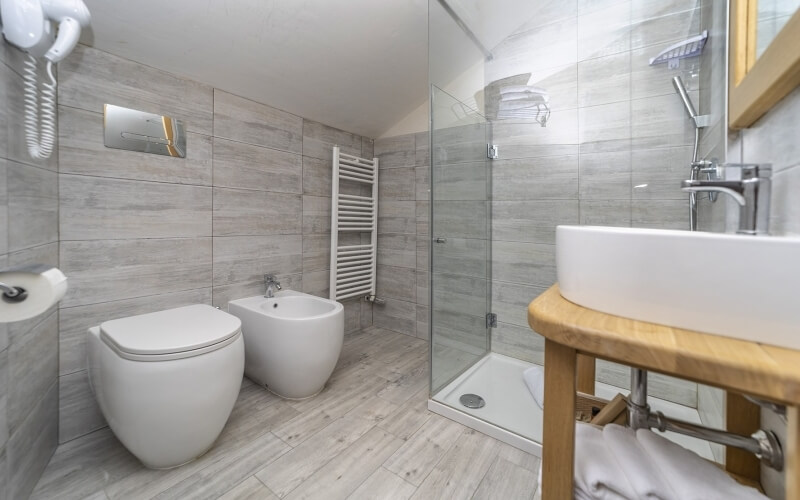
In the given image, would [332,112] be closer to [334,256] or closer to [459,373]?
[334,256]

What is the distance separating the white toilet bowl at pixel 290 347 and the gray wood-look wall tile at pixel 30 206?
0.84 meters

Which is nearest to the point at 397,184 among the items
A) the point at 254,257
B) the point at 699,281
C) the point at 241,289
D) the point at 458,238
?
the point at 458,238

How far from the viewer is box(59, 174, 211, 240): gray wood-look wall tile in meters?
1.33

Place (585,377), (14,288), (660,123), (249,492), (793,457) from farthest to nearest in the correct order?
(660,123) < (249,492) < (585,377) < (14,288) < (793,457)

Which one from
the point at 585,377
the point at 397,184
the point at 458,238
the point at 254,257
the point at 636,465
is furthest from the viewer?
the point at 397,184

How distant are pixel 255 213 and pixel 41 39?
1.11m

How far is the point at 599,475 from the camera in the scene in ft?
1.74

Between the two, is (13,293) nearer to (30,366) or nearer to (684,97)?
(30,366)

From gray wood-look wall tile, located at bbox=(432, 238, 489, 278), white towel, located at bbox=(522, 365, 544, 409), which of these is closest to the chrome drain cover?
white towel, located at bbox=(522, 365, 544, 409)

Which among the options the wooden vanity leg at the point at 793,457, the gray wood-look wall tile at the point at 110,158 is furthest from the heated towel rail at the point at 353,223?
the wooden vanity leg at the point at 793,457

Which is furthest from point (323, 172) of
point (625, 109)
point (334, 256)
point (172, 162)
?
point (625, 109)

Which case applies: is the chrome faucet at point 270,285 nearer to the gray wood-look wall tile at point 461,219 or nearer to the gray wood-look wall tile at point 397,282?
the gray wood-look wall tile at point 397,282

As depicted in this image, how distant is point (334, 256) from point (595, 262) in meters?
1.96

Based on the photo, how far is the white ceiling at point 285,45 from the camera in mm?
1337
